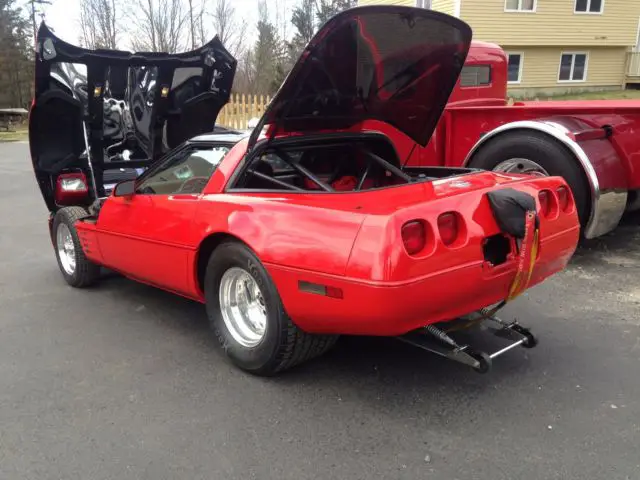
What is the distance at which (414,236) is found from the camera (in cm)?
271

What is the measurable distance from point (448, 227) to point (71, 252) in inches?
151

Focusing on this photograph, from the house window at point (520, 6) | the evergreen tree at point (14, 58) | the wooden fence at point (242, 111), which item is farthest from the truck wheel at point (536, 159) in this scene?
the evergreen tree at point (14, 58)

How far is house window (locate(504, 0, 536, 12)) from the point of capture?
867 inches

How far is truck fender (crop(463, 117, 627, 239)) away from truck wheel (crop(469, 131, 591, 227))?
0.14 feet

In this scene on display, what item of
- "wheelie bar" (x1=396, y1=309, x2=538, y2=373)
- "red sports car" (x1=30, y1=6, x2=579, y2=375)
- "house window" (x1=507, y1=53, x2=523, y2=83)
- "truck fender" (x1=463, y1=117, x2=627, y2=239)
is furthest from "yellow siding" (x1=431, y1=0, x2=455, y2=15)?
"wheelie bar" (x1=396, y1=309, x2=538, y2=373)

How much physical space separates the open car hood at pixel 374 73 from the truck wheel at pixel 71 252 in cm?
240

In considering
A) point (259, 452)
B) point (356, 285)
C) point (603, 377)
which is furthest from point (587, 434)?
point (259, 452)

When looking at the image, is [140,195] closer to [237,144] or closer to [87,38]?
[237,144]

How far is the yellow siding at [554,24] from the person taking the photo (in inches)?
854

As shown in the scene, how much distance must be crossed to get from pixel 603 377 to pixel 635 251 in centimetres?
320

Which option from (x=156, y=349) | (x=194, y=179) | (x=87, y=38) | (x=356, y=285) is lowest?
(x=156, y=349)

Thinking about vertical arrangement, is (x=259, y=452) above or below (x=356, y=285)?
below

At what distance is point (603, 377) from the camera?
3299mm

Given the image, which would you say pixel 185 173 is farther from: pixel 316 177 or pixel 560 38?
pixel 560 38
